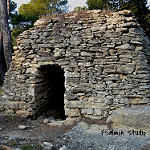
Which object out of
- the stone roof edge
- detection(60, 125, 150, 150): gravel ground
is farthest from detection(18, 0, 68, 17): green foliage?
detection(60, 125, 150, 150): gravel ground

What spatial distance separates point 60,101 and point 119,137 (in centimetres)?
392

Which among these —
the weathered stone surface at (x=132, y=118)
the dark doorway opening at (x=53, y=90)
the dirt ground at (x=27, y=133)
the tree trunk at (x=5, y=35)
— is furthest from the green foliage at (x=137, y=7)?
the dirt ground at (x=27, y=133)

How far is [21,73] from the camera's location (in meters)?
5.28

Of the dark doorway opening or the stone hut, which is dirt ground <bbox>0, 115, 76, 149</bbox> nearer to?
the stone hut

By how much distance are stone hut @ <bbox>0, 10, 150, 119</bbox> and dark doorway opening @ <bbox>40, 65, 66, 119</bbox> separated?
350 millimetres

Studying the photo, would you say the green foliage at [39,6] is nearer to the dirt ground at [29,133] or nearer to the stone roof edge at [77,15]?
the stone roof edge at [77,15]

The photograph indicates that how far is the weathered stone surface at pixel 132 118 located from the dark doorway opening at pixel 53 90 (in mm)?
2511

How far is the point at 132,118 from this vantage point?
391 centimetres

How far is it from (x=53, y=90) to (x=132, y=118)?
349cm

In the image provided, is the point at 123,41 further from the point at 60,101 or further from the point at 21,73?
the point at 60,101

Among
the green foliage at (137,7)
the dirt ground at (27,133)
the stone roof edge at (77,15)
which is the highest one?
the green foliage at (137,7)

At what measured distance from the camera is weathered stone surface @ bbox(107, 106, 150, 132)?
380 cm

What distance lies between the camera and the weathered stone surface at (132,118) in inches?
150

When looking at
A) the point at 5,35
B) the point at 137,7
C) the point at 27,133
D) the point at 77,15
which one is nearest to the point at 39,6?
the point at 5,35
